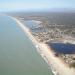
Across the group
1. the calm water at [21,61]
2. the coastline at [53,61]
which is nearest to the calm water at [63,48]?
the coastline at [53,61]

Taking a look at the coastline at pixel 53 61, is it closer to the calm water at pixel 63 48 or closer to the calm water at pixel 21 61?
the calm water at pixel 21 61

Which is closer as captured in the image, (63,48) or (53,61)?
(53,61)

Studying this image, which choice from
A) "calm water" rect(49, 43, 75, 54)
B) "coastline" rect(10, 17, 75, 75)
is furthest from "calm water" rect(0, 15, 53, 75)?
"calm water" rect(49, 43, 75, 54)

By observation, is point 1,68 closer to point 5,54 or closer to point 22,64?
point 22,64

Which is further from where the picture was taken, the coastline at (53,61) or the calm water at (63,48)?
the calm water at (63,48)

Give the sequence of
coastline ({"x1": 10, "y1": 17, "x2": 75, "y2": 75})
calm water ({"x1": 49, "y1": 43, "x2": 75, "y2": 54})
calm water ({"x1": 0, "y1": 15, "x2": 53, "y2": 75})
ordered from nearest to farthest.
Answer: coastline ({"x1": 10, "y1": 17, "x2": 75, "y2": 75}), calm water ({"x1": 0, "y1": 15, "x2": 53, "y2": 75}), calm water ({"x1": 49, "y1": 43, "x2": 75, "y2": 54})

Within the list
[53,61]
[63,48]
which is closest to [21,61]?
[53,61]

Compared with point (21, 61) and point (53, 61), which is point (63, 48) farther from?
point (21, 61)

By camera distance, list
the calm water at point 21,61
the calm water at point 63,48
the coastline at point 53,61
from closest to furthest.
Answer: the coastline at point 53,61 < the calm water at point 21,61 < the calm water at point 63,48

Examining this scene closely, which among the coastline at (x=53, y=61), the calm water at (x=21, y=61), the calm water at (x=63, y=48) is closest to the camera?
the coastline at (x=53, y=61)

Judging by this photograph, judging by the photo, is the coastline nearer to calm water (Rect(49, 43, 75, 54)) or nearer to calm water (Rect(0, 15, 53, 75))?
calm water (Rect(0, 15, 53, 75))
